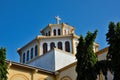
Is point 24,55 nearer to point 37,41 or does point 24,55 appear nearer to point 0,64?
point 37,41

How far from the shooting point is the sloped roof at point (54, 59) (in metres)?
34.2

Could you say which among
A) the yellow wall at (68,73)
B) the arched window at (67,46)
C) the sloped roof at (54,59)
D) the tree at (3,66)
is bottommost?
the tree at (3,66)

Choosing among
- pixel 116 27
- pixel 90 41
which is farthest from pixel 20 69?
pixel 116 27

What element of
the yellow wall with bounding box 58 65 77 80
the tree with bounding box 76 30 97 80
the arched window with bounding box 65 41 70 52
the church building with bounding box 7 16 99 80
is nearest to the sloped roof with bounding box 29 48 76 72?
the church building with bounding box 7 16 99 80

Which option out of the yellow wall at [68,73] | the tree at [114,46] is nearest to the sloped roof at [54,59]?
the yellow wall at [68,73]

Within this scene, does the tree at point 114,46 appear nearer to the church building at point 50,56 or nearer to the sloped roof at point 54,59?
the church building at point 50,56

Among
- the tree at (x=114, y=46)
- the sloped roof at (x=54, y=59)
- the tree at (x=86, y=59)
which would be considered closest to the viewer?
the tree at (x=114, y=46)

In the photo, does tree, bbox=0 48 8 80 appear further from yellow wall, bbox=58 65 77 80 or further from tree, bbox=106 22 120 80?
yellow wall, bbox=58 65 77 80

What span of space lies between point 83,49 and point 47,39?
15.7 meters

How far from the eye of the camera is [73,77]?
30.3 metres

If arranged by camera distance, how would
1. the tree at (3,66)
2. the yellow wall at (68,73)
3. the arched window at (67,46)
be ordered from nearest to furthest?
the tree at (3,66)
the yellow wall at (68,73)
the arched window at (67,46)

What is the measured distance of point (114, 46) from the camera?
19.3 meters

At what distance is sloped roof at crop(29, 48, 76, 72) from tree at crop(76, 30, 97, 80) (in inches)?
448

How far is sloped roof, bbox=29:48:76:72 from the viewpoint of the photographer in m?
34.2
